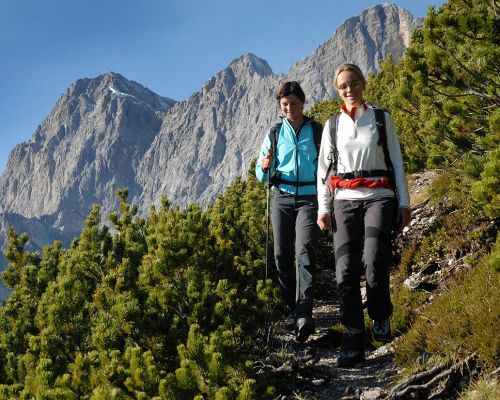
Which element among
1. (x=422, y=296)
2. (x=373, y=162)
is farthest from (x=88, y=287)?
(x=422, y=296)

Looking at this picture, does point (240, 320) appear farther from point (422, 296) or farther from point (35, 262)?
point (35, 262)

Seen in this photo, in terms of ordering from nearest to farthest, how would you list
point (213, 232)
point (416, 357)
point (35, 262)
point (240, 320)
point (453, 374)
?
point (453, 374)
point (416, 357)
point (240, 320)
point (213, 232)
point (35, 262)

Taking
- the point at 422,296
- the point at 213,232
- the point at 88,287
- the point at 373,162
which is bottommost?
the point at 422,296

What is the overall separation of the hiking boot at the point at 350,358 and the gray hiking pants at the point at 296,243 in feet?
1.94

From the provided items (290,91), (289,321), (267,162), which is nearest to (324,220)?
(267,162)

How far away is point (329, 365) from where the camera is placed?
4.32m

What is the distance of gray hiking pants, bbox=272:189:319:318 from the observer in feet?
15.3

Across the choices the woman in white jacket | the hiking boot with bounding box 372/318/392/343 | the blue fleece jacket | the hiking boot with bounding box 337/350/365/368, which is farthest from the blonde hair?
the hiking boot with bounding box 337/350/365/368

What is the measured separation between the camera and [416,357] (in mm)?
3820

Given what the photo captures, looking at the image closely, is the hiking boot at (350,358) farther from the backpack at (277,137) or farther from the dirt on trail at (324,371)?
the backpack at (277,137)

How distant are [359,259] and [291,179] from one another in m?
1.30

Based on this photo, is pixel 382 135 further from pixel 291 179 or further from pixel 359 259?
pixel 291 179

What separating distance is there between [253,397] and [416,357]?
160 centimetres

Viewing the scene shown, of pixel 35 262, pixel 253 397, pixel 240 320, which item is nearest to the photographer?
pixel 253 397
